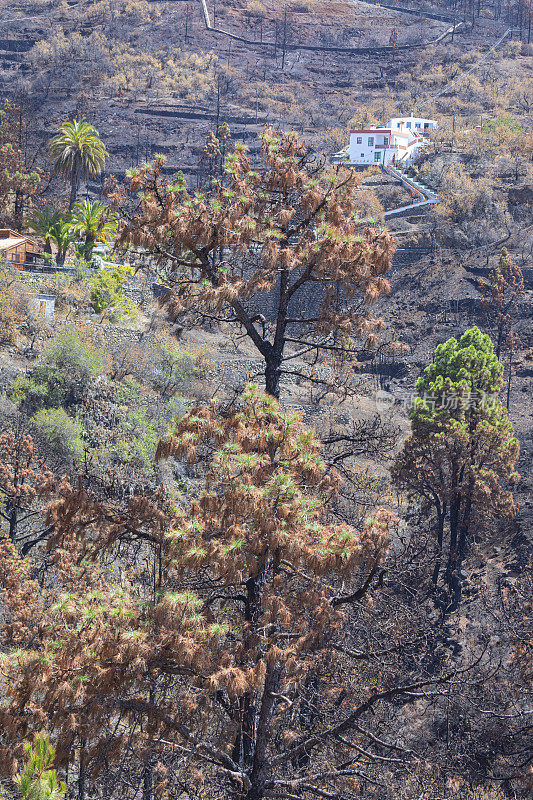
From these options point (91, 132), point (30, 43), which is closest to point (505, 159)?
point (91, 132)

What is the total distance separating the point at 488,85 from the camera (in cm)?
9081

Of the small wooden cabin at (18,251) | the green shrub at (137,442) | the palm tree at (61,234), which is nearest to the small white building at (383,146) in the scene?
the palm tree at (61,234)

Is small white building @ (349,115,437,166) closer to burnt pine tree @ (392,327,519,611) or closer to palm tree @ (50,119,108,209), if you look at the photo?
palm tree @ (50,119,108,209)

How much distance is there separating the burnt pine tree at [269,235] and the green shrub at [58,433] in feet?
60.2

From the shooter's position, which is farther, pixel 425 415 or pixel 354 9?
pixel 354 9

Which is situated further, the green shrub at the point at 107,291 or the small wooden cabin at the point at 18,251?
the small wooden cabin at the point at 18,251

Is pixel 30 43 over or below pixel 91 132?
over

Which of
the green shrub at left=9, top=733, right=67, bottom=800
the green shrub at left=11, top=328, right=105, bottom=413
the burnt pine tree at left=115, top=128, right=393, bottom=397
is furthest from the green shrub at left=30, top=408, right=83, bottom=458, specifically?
the green shrub at left=9, top=733, right=67, bottom=800

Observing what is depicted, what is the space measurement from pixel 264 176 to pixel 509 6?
120 metres

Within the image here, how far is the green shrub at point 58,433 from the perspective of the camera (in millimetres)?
27250

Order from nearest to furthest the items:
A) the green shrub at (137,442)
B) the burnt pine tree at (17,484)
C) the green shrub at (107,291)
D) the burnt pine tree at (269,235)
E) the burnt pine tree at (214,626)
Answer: the burnt pine tree at (214,626), the burnt pine tree at (269,235), the burnt pine tree at (17,484), the green shrub at (137,442), the green shrub at (107,291)

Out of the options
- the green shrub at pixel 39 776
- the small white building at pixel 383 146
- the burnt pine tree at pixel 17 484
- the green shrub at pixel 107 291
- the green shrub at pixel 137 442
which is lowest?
the green shrub at pixel 137 442

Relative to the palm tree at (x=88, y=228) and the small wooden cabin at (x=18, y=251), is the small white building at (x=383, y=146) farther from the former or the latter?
the small wooden cabin at (x=18, y=251)

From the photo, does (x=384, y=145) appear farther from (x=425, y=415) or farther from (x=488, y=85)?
(x=425, y=415)
